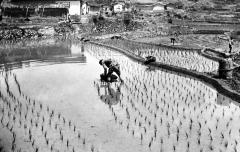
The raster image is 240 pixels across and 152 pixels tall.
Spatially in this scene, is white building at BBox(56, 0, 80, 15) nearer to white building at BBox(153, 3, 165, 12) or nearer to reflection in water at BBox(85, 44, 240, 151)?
white building at BBox(153, 3, 165, 12)

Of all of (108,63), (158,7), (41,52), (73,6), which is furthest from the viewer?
(158,7)

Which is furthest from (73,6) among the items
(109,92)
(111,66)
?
(109,92)

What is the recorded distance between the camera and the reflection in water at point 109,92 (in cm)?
1315

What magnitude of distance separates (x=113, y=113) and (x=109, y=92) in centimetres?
276

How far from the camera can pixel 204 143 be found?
29.4ft

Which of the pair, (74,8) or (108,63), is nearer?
(108,63)

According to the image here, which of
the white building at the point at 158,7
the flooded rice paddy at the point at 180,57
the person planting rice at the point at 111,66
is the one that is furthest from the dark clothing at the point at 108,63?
the white building at the point at 158,7

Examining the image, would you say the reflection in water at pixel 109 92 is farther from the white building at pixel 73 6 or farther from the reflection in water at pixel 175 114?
the white building at pixel 73 6

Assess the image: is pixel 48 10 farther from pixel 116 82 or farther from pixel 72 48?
pixel 116 82

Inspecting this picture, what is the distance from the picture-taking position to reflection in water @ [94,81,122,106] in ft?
43.2

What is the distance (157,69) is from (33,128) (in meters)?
10.1

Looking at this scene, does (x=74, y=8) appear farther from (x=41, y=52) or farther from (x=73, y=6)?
(x=41, y=52)

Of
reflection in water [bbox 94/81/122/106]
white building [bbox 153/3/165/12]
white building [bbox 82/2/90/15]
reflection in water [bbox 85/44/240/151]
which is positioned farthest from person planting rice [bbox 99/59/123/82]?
white building [bbox 153/3/165/12]

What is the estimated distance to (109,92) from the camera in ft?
46.7
